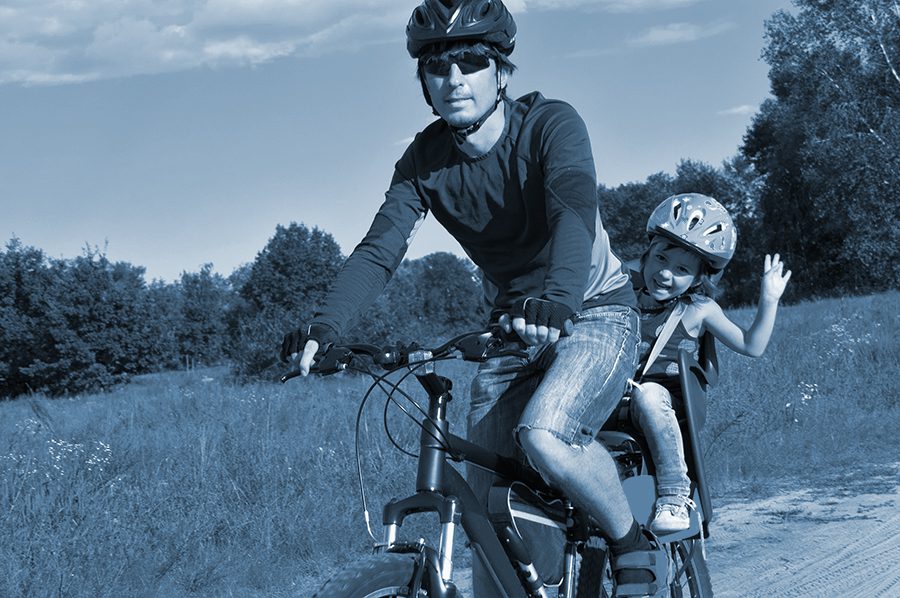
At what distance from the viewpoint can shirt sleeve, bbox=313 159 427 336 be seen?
2.79 metres

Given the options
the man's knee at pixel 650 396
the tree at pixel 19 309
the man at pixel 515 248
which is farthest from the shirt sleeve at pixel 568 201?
the tree at pixel 19 309

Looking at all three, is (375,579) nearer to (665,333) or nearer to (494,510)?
(494,510)

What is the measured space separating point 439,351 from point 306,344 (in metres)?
0.37

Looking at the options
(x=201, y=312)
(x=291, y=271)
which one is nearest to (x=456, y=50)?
(x=291, y=271)

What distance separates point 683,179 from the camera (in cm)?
6775

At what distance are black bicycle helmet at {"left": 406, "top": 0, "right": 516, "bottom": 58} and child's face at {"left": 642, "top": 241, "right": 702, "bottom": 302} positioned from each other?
4.73ft

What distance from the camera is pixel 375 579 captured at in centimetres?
230

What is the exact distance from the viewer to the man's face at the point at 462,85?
288cm

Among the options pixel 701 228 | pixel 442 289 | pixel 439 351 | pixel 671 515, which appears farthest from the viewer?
pixel 442 289

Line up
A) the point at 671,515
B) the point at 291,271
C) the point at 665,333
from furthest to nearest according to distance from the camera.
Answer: the point at 291,271
the point at 665,333
the point at 671,515

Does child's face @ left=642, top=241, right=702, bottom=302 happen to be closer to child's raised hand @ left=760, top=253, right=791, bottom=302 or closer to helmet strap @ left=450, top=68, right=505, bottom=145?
child's raised hand @ left=760, top=253, right=791, bottom=302

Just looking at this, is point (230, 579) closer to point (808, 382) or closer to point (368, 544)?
point (368, 544)

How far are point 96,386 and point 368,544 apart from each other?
49.1 m

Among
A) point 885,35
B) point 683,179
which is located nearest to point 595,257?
point 885,35
